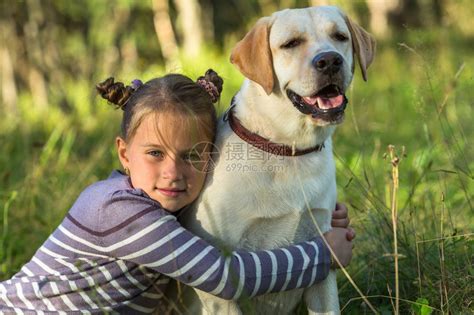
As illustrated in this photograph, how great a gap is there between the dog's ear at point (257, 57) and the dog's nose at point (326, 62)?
17 centimetres

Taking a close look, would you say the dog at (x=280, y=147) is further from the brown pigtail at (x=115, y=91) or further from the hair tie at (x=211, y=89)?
the brown pigtail at (x=115, y=91)

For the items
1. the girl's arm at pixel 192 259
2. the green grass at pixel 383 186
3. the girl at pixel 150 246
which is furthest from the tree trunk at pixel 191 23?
the girl's arm at pixel 192 259

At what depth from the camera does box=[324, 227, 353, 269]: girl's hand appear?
268cm

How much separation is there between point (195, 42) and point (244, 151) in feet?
27.6

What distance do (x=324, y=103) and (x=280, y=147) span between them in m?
0.22

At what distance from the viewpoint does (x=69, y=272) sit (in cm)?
259

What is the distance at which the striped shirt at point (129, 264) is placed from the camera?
2.44 meters

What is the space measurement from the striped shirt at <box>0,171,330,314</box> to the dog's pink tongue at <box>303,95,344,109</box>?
0.47m

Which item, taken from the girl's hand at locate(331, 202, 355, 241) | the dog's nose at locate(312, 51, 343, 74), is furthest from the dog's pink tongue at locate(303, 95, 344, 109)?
the girl's hand at locate(331, 202, 355, 241)

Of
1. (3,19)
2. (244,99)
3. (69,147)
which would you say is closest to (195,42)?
(3,19)

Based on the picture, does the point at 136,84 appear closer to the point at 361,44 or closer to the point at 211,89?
the point at 211,89

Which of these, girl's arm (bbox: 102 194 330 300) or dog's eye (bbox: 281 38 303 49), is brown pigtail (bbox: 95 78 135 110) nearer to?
girl's arm (bbox: 102 194 330 300)

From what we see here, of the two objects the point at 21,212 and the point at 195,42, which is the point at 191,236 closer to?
the point at 21,212

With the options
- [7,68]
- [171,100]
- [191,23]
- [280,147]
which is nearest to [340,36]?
[280,147]
